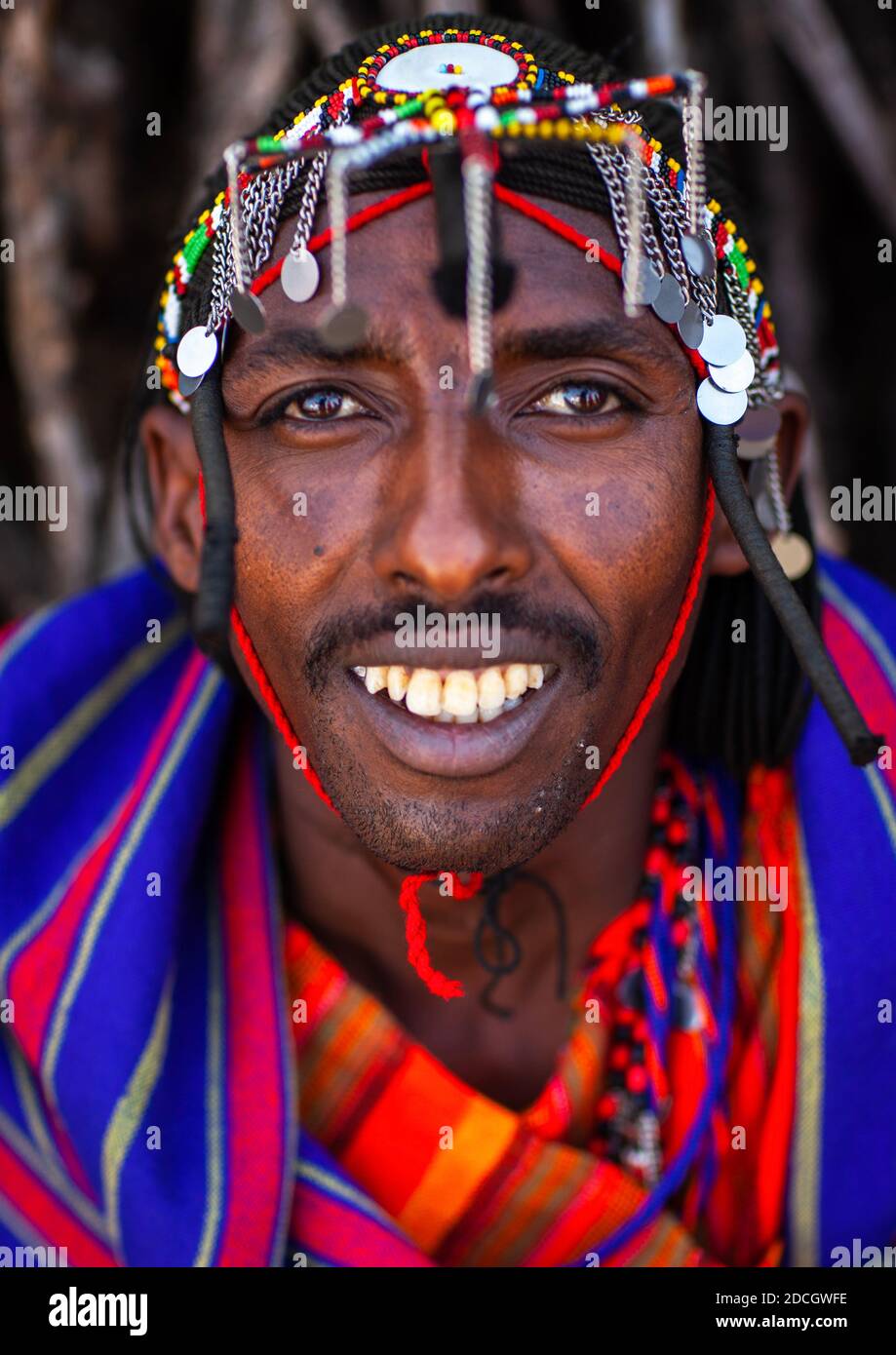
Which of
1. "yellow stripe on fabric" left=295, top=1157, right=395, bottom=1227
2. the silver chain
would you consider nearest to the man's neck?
"yellow stripe on fabric" left=295, top=1157, right=395, bottom=1227

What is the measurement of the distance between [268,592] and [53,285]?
185cm

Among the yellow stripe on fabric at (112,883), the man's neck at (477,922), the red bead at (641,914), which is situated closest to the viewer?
the yellow stripe on fabric at (112,883)

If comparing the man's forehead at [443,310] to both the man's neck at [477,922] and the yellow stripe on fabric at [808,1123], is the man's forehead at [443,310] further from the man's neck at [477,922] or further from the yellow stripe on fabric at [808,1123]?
the yellow stripe on fabric at [808,1123]

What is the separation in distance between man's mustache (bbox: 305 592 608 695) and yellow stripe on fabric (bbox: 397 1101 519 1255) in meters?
0.80

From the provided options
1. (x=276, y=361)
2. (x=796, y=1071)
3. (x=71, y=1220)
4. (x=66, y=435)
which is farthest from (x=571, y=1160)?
(x=66, y=435)

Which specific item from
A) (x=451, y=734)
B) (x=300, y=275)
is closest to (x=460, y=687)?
(x=451, y=734)

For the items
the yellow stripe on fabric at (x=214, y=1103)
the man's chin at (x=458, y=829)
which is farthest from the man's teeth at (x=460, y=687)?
the yellow stripe on fabric at (x=214, y=1103)

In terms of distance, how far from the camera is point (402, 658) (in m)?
1.75

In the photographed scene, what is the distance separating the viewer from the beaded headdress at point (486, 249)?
1.58m

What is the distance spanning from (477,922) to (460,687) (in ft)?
2.02

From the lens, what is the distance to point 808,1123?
6.98ft

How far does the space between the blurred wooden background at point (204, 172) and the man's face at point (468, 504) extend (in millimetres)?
1559

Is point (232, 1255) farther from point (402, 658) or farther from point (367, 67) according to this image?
point (367, 67)
